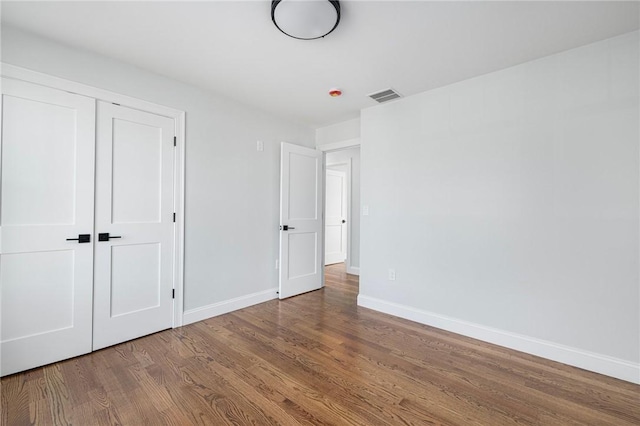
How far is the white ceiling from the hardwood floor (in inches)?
99.2

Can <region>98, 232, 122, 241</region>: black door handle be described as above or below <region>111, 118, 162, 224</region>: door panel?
below

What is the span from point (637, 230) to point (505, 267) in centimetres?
89

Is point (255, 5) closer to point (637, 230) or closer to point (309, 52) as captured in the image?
point (309, 52)

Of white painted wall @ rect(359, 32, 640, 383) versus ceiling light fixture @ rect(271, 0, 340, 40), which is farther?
white painted wall @ rect(359, 32, 640, 383)

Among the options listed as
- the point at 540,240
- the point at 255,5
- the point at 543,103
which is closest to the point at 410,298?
the point at 540,240

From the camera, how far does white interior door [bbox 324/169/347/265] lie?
21.1 ft

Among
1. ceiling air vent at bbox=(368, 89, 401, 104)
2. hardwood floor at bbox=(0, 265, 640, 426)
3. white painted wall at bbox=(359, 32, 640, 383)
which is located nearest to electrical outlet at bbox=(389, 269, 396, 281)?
white painted wall at bbox=(359, 32, 640, 383)

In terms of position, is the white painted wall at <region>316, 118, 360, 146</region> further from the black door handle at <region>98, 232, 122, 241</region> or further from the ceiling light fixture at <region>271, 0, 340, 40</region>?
the black door handle at <region>98, 232, 122, 241</region>

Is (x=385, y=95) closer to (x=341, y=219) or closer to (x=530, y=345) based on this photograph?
(x=530, y=345)

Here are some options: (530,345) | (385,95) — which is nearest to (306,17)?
(385,95)

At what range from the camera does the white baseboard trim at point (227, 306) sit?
299 centimetres

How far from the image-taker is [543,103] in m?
2.39

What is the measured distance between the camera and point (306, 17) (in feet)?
5.84

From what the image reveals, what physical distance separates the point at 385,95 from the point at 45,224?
10.9 feet
